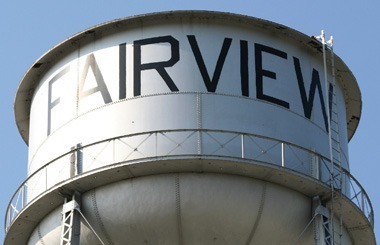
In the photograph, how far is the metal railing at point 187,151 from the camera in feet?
68.1

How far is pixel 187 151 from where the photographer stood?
20672 mm

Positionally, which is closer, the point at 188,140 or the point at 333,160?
the point at 188,140

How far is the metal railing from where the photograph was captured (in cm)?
2075

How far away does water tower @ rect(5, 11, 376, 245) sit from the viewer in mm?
20516

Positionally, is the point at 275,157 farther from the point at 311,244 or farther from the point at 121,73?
the point at 121,73

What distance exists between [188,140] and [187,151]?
25 centimetres

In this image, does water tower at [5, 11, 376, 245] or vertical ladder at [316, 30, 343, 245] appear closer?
water tower at [5, 11, 376, 245]

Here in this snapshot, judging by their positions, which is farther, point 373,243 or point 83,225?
point 373,243

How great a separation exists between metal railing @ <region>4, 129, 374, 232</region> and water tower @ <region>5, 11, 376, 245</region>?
24 millimetres

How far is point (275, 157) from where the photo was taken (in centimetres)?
2105

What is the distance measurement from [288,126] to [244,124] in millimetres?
953

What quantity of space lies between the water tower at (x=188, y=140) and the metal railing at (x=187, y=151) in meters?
0.02

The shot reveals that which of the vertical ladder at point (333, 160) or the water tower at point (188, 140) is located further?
the vertical ladder at point (333, 160)

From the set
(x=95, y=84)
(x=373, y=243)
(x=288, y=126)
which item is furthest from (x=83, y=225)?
(x=373, y=243)
